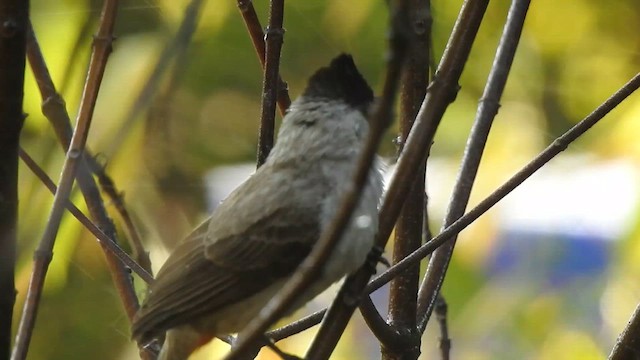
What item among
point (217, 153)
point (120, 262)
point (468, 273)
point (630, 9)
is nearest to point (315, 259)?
point (120, 262)

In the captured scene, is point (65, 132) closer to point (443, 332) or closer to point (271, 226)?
point (271, 226)

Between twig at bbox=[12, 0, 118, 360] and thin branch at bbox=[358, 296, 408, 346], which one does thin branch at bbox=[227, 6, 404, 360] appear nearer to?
twig at bbox=[12, 0, 118, 360]

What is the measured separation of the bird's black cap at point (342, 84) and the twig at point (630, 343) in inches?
14.5

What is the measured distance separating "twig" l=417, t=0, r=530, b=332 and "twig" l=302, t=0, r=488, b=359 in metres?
0.32

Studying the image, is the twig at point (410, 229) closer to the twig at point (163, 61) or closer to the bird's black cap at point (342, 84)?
the bird's black cap at point (342, 84)

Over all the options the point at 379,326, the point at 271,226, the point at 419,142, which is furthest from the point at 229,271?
the point at 419,142

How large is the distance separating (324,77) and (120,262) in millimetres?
326

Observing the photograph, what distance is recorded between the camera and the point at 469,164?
1.12m

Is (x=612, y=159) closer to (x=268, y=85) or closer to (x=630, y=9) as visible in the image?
(x=630, y=9)

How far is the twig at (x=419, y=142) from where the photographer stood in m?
0.68

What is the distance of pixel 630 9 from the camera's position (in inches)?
87.4

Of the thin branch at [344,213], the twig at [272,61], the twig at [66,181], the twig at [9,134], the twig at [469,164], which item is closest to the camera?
the thin branch at [344,213]

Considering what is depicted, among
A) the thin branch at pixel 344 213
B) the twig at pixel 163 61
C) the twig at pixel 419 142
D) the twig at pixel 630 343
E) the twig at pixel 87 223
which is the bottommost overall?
the thin branch at pixel 344 213

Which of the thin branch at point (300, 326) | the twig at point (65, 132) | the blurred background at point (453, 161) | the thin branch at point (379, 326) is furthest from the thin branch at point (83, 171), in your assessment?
the blurred background at point (453, 161)
